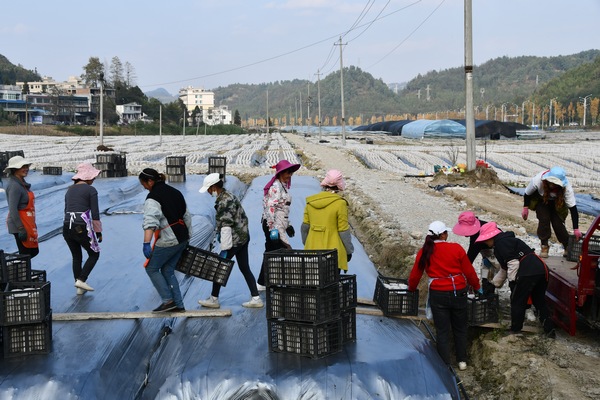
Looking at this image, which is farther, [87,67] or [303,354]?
[87,67]

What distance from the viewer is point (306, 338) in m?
5.49

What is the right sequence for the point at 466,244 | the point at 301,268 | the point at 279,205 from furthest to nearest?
the point at 466,244 < the point at 279,205 < the point at 301,268

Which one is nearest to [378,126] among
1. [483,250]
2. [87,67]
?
[87,67]

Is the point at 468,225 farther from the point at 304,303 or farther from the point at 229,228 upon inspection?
the point at 229,228

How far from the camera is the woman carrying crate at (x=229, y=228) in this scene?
6.63 m

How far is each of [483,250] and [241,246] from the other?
9.13ft

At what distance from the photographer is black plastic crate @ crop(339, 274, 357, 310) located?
581 cm

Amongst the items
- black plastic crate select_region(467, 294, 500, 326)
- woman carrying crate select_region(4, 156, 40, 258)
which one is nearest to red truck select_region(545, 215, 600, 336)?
black plastic crate select_region(467, 294, 500, 326)

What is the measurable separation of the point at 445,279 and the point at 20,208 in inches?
189

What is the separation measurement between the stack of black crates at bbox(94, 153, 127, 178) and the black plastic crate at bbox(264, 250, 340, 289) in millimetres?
16925

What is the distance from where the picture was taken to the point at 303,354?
5.52 metres

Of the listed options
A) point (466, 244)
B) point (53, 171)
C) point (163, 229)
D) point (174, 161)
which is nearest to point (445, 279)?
point (163, 229)

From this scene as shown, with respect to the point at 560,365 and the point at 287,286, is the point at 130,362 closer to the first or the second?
the point at 287,286

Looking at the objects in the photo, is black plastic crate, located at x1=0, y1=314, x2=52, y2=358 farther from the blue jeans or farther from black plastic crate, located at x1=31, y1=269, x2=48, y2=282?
black plastic crate, located at x1=31, y1=269, x2=48, y2=282
